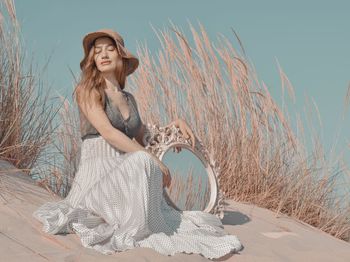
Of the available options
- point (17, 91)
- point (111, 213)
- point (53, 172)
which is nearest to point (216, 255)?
point (111, 213)

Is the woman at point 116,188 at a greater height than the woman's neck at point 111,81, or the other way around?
the woman's neck at point 111,81

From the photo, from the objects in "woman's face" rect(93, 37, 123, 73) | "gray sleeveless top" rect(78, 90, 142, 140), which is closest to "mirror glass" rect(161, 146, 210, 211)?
"gray sleeveless top" rect(78, 90, 142, 140)

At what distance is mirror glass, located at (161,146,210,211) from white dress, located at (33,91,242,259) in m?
0.39

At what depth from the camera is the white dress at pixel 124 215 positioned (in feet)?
8.91

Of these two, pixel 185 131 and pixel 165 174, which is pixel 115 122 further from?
pixel 185 131

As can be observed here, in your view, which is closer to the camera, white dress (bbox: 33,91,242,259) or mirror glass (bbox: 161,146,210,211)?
white dress (bbox: 33,91,242,259)

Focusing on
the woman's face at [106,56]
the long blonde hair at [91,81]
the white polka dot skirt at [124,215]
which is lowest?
the white polka dot skirt at [124,215]

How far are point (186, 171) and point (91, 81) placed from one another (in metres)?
0.86

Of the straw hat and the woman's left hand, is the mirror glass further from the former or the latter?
the straw hat

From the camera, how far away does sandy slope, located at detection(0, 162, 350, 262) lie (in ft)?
8.14

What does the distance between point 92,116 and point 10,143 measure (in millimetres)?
929

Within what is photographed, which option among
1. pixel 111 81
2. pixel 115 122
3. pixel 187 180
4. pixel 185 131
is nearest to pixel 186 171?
pixel 187 180

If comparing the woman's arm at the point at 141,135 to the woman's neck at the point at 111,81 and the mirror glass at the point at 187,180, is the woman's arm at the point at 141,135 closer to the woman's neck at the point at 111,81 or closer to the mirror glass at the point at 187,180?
the mirror glass at the point at 187,180

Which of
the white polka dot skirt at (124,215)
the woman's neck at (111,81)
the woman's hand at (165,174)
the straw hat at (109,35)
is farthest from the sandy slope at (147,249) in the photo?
the straw hat at (109,35)
